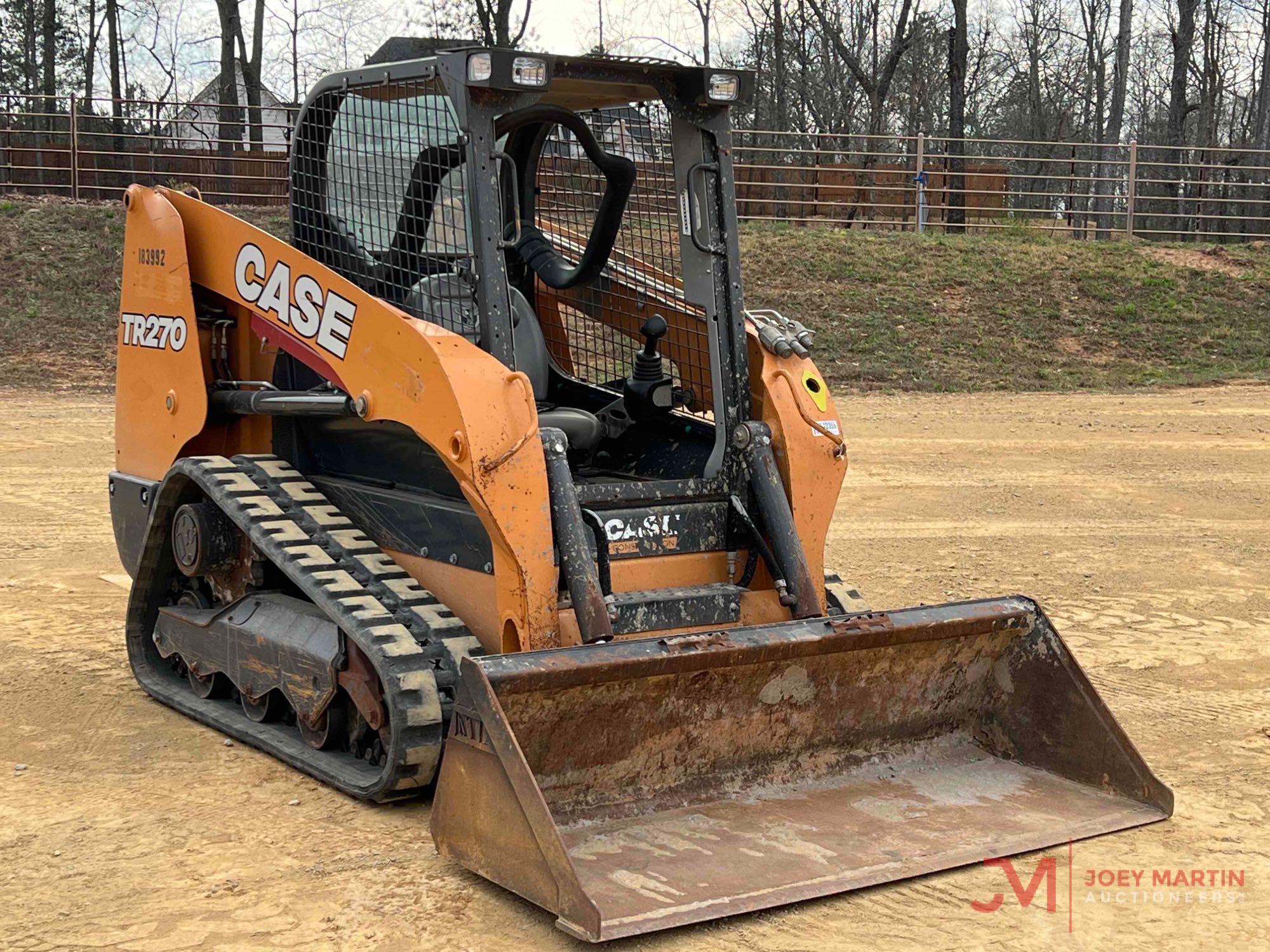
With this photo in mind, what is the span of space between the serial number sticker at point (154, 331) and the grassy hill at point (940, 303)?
32.7 feet

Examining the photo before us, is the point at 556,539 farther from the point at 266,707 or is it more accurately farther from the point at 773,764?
the point at 266,707

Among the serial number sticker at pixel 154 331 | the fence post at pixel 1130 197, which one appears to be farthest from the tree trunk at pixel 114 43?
the serial number sticker at pixel 154 331

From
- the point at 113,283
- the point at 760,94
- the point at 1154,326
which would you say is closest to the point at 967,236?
the point at 1154,326

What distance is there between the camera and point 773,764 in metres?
4.85

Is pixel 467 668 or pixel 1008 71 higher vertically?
pixel 1008 71

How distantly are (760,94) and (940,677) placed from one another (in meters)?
33.7

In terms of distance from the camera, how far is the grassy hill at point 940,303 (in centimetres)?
1772

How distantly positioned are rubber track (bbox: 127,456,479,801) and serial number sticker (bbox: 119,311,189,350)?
611 millimetres

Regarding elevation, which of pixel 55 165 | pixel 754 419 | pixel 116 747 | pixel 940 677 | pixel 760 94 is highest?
pixel 760 94

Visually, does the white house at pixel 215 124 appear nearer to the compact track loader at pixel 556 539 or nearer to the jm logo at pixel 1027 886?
the compact track loader at pixel 556 539

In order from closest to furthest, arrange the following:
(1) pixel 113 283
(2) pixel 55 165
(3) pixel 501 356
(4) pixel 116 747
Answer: (3) pixel 501 356
(4) pixel 116 747
(1) pixel 113 283
(2) pixel 55 165

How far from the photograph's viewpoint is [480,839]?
13.6ft

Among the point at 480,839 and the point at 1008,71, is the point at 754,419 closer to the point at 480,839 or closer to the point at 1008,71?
the point at 480,839

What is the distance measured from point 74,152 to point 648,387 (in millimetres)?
17546
